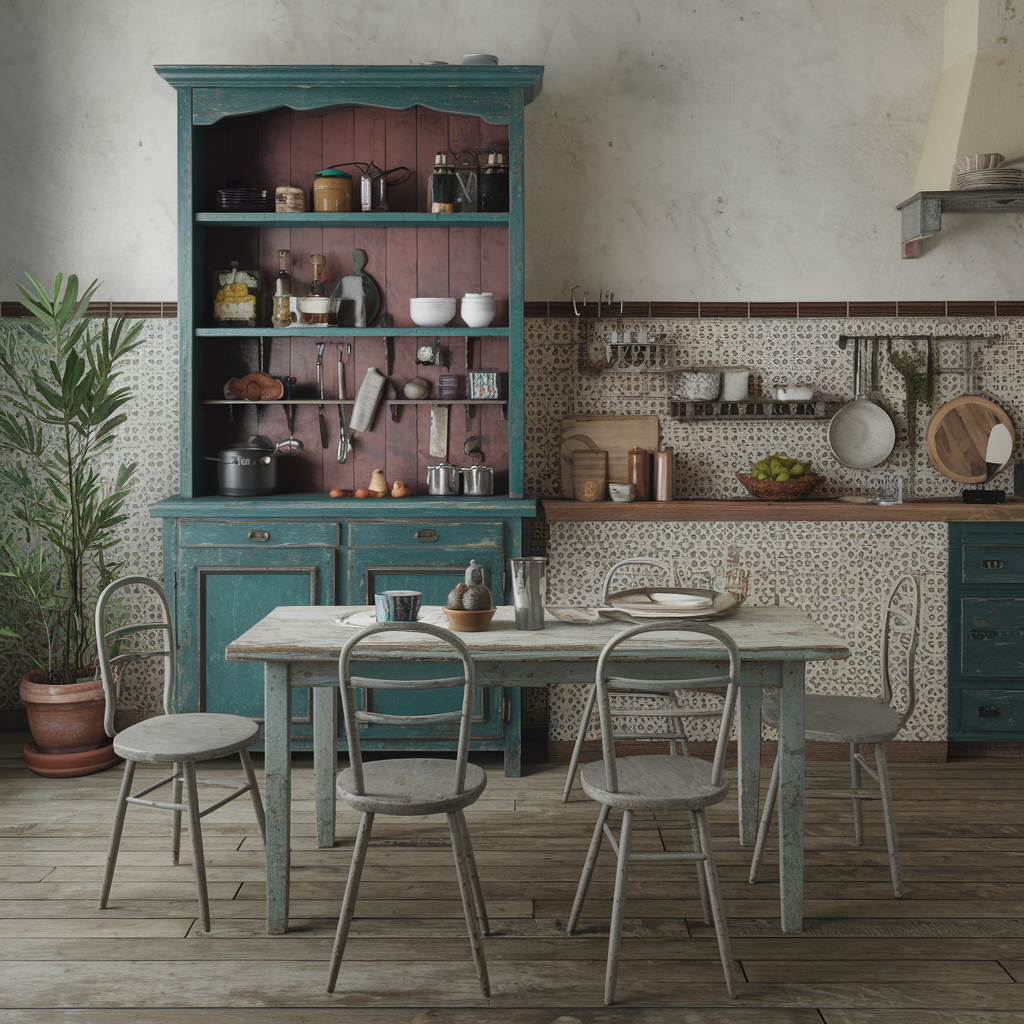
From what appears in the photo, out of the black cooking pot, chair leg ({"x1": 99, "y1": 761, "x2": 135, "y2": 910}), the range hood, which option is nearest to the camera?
chair leg ({"x1": 99, "y1": 761, "x2": 135, "y2": 910})

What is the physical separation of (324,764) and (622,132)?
126 inches

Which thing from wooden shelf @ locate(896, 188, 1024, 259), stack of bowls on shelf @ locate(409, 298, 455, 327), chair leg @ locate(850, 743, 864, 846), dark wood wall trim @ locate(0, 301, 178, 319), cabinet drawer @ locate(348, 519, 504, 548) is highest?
wooden shelf @ locate(896, 188, 1024, 259)

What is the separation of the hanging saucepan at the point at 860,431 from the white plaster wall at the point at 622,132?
47 cm

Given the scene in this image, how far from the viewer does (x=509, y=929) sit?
284 cm

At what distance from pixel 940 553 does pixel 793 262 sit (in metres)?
1.53

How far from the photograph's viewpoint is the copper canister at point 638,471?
4.65 meters

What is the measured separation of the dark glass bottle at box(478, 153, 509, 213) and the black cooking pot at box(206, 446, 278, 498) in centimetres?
148

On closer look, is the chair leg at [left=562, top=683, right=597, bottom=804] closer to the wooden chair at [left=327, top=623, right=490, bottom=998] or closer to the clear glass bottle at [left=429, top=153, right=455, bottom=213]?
Answer: the wooden chair at [left=327, top=623, right=490, bottom=998]

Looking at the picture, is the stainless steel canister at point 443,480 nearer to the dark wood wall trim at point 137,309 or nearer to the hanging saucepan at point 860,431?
the dark wood wall trim at point 137,309

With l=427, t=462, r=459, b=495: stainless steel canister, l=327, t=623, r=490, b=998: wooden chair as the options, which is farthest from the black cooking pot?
l=327, t=623, r=490, b=998: wooden chair

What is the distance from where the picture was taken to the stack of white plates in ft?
14.0

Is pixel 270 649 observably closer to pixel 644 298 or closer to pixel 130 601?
pixel 130 601

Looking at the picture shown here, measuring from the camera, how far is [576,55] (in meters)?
4.70

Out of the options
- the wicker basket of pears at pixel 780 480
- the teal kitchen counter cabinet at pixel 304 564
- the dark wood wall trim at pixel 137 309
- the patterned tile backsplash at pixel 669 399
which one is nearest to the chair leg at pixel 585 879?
the teal kitchen counter cabinet at pixel 304 564
